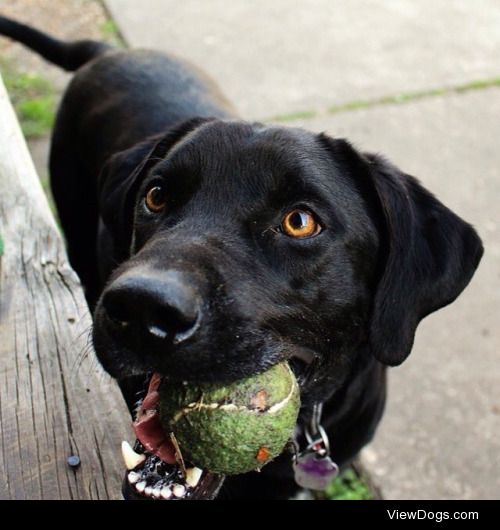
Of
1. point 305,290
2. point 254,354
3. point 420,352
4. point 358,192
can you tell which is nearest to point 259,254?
point 305,290

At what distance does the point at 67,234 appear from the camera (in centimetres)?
418

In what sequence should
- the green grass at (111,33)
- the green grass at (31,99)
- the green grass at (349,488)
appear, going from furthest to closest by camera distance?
the green grass at (111,33) → the green grass at (31,99) → the green grass at (349,488)

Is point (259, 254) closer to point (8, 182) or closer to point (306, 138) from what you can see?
point (306, 138)

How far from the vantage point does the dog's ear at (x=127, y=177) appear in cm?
259

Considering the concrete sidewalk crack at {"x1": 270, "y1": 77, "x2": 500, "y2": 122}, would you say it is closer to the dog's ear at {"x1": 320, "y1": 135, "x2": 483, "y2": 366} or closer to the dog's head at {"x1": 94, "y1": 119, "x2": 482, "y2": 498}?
the dog's head at {"x1": 94, "y1": 119, "x2": 482, "y2": 498}

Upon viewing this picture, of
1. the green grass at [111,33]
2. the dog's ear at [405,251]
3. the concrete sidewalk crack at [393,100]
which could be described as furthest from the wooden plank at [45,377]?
the green grass at [111,33]

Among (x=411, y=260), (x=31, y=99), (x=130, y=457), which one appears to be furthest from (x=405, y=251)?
(x=31, y=99)

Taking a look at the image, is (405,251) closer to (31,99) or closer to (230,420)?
(230,420)

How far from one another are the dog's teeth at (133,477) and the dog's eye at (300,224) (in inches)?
31.6

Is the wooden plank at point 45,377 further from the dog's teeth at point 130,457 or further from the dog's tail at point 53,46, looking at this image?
the dog's tail at point 53,46

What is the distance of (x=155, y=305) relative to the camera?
1.52m

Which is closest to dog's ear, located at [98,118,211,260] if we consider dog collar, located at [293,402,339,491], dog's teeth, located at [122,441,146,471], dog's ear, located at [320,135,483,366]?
dog's ear, located at [320,135,483,366]

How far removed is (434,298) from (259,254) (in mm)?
638

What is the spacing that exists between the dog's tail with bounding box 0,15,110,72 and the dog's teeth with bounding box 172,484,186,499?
10.2ft
